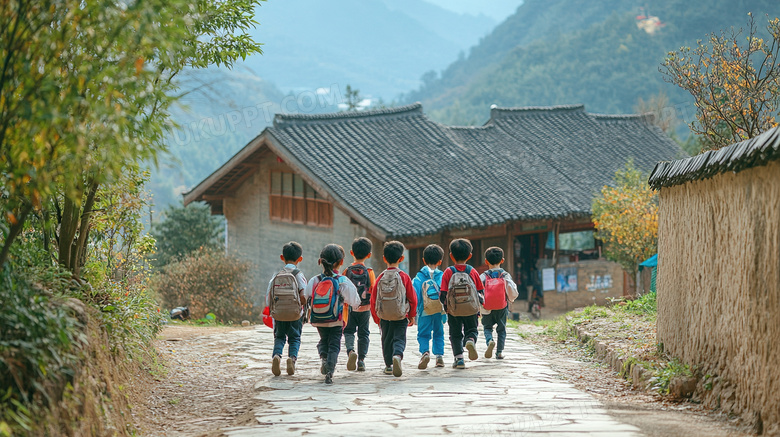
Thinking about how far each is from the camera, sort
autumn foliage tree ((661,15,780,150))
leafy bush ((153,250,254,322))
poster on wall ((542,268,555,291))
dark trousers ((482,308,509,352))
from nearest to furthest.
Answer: dark trousers ((482,308,509,352)), autumn foliage tree ((661,15,780,150)), leafy bush ((153,250,254,322)), poster on wall ((542,268,555,291))

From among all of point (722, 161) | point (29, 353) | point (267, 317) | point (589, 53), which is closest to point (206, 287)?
point (267, 317)

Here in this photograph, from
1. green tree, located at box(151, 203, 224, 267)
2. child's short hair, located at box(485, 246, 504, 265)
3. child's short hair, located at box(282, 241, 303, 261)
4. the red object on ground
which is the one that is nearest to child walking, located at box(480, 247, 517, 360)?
child's short hair, located at box(485, 246, 504, 265)

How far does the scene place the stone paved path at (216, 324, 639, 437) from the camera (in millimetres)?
4672

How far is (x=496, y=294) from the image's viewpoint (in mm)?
7812

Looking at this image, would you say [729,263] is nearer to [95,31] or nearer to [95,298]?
[95,31]

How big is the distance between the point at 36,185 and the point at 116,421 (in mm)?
1838

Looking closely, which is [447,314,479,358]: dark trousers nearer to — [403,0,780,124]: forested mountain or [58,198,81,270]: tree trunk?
[58,198,81,270]: tree trunk

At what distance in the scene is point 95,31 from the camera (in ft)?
12.8

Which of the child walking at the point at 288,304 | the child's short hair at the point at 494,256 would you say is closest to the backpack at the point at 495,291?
the child's short hair at the point at 494,256

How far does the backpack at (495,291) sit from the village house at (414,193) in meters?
7.35

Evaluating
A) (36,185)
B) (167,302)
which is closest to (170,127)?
(36,185)

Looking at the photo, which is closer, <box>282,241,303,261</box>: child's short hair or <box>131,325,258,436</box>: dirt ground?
<box>131,325,258,436</box>: dirt ground

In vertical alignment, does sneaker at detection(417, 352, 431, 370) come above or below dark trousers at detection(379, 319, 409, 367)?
below

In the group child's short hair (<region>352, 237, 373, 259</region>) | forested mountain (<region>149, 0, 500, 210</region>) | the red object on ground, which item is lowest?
the red object on ground
